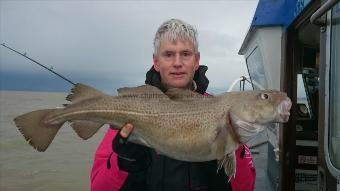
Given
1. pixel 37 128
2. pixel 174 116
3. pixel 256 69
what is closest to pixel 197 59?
pixel 174 116

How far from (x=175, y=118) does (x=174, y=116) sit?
0.06ft

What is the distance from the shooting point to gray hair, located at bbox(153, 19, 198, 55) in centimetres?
350

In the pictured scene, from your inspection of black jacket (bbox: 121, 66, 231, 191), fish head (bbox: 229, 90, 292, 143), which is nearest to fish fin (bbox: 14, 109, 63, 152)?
black jacket (bbox: 121, 66, 231, 191)

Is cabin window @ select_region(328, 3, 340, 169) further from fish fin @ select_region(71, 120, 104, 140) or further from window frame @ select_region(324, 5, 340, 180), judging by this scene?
fish fin @ select_region(71, 120, 104, 140)

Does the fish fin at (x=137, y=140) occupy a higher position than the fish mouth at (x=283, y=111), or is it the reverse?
the fish mouth at (x=283, y=111)

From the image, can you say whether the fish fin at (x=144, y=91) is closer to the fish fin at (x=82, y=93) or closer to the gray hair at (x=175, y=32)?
the fish fin at (x=82, y=93)

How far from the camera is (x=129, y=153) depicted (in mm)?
3373

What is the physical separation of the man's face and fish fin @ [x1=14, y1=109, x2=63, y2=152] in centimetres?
94

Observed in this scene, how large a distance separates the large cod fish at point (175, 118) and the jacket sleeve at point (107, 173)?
41 centimetres

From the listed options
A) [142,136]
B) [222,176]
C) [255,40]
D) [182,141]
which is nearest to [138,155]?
[142,136]

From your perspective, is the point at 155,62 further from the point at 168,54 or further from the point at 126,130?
the point at 126,130

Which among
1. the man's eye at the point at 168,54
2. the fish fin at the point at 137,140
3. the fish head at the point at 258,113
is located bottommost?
the fish fin at the point at 137,140

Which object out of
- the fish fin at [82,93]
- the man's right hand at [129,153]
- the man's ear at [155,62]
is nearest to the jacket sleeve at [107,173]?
the man's right hand at [129,153]

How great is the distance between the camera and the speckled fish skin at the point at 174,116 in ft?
9.94
